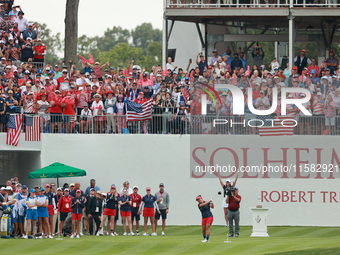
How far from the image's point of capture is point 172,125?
34188 mm

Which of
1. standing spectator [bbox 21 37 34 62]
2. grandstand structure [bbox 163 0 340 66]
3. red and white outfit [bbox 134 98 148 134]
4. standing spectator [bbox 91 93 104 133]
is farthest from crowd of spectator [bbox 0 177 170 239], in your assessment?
grandstand structure [bbox 163 0 340 66]

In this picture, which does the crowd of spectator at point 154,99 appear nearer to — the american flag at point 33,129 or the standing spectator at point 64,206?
the american flag at point 33,129

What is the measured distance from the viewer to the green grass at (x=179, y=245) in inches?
1053

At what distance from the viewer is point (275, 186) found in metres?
33.8

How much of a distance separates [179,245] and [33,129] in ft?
28.8

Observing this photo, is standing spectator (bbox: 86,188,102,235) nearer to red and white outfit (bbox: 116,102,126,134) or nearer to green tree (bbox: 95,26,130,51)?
red and white outfit (bbox: 116,102,126,134)

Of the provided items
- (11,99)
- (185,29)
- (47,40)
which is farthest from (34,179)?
(47,40)

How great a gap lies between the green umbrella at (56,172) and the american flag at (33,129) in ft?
5.12

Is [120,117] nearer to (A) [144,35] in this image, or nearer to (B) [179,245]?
(B) [179,245]

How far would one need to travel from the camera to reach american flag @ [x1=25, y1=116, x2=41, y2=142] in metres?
34.0

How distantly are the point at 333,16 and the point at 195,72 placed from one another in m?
8.07

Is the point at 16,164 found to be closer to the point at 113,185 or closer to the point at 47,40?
the point at 113,185

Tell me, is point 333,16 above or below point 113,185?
above

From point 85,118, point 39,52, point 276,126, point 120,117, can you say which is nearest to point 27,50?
point 39,52
